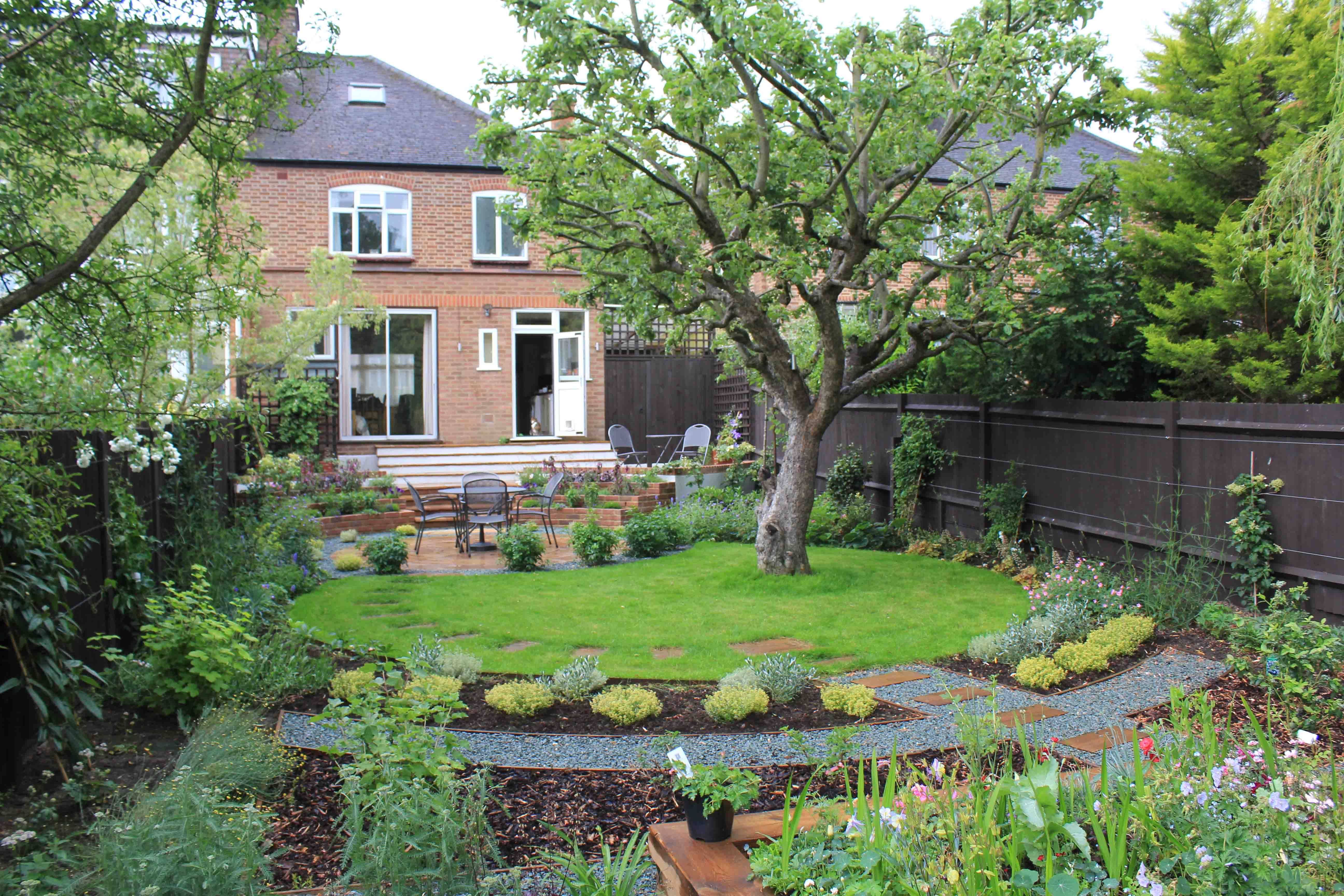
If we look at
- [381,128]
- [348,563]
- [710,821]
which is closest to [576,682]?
[710,821]

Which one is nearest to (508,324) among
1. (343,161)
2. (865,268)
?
(343,161)

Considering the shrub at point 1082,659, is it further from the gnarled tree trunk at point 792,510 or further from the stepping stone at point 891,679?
the gnarled tree trunk at point 792,510

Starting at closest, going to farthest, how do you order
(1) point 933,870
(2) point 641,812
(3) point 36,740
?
(1) point 933,870
(2) point 641,812
(3) point 36,740

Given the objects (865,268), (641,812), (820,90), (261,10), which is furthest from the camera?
(865,268)

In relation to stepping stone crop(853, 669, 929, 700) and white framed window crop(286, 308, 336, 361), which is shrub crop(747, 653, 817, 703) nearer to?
stepping stone crop(853, 669, 929, 700)

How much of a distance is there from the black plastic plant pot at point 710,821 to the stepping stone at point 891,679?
2.77m

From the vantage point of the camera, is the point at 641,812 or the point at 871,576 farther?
the point at 871,576

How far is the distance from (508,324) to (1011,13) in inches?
496

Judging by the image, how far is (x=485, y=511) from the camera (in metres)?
12.8

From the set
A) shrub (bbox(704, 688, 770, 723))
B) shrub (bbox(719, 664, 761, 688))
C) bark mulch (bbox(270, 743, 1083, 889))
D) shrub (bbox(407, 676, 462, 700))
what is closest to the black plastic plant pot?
bark mulch (bbox(270, 743, 1083, 889))

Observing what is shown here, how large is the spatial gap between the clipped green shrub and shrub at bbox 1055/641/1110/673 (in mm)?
3473

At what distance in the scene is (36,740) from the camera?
13.6ft

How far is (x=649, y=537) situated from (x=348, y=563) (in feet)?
10.8

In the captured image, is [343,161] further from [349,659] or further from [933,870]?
[933,870]
